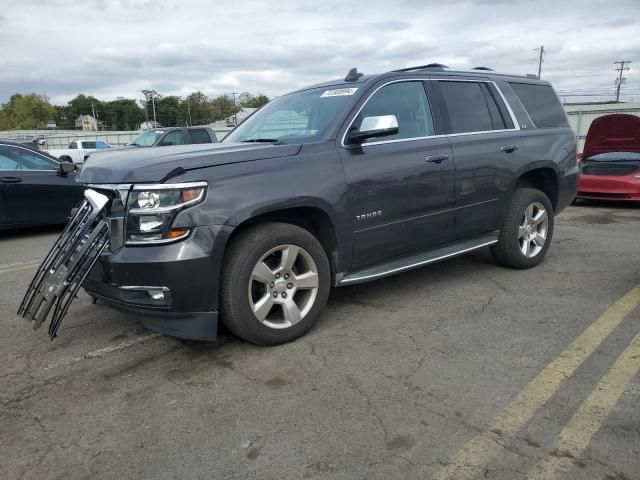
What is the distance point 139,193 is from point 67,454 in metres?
1.46

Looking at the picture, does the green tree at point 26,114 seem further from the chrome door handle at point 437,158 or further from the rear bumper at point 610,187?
the chrome door handle at point 437,158

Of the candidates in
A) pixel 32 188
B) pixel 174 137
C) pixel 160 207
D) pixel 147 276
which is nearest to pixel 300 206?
pixel 160 207

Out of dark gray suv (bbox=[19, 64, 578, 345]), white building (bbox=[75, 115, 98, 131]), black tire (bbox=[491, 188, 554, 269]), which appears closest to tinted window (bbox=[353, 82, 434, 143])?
dark gray suv (bbox=[19, 64, 578, 345])

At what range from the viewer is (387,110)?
425cm

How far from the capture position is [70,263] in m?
3.44

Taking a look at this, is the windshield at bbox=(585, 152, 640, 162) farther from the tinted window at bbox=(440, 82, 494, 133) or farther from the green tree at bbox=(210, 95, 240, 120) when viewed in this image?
the green tree at bbox=(210, 95, 240, 120)

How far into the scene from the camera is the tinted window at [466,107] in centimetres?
468

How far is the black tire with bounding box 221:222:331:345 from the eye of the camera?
3305 mm

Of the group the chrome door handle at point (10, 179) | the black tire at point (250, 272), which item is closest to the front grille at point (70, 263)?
the black tire at point (250, 272)

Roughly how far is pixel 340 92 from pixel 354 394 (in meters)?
2.45

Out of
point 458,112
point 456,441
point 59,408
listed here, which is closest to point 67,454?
point 59,408

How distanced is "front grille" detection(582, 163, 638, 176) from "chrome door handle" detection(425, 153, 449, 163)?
22.9 feet

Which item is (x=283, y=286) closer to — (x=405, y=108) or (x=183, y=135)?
(x=405, y=108)

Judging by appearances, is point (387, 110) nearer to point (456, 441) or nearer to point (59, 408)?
point (456, 441)
